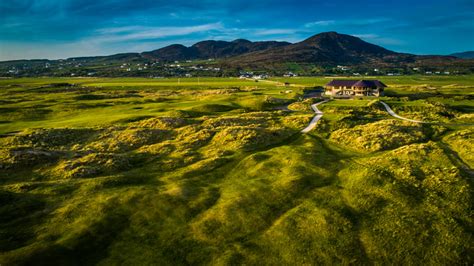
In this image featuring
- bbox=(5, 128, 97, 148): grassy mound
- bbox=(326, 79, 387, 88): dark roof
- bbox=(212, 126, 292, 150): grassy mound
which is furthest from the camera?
bbox=(326, 79, 387, 88): dark roof

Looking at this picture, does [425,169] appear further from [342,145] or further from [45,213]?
[45,213]

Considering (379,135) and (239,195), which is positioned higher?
(379,135)

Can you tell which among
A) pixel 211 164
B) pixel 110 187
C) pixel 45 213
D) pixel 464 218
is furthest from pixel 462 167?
pixel 45 213

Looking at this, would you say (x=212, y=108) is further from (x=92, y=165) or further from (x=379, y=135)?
(x=92, y=165)

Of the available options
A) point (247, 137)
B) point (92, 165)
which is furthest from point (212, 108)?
point (92, 165)

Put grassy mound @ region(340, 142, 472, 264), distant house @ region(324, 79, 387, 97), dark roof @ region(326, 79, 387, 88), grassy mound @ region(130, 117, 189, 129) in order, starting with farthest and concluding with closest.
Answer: distant house @ region(324, 79, 387, 97)
dark roof @ region(326, 79, 387, 88)
grassy mound @ region(130, 117, 189, 129)
grassy mound @ region(340, 142, 472, 264)

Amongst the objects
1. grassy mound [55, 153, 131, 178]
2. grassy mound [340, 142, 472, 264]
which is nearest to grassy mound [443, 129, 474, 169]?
grassy mound [340, 142, 472, 264]

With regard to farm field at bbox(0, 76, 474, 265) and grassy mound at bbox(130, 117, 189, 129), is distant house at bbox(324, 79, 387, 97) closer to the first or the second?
farm field at bbox(0, 76, 474, 265)

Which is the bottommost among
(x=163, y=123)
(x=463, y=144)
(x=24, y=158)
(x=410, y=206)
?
(x=410, y=206)
